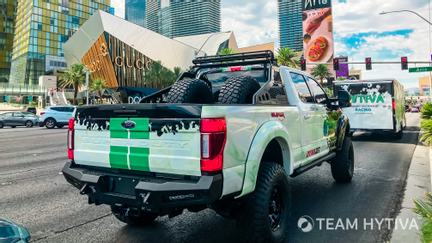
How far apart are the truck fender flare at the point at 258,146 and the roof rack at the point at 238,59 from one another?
4.78 feet

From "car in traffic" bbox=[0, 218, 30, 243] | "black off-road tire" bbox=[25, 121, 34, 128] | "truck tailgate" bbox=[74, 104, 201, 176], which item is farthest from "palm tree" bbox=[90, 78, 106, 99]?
"car in traffic" bbox=[0, 218, 30, 243]

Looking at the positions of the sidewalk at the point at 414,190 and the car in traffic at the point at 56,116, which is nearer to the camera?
the sidewalk at the point at 414,190

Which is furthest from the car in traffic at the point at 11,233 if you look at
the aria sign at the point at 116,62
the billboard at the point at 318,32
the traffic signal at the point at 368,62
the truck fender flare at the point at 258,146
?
the billboard at the point at 318,32

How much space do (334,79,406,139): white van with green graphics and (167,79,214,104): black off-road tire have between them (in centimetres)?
1178

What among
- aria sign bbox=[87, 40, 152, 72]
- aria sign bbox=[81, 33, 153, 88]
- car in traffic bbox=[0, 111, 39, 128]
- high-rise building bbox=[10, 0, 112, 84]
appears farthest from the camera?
high-rise building bbox=[10, 0, 112, 84]

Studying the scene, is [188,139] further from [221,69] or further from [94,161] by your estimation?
[221,69]

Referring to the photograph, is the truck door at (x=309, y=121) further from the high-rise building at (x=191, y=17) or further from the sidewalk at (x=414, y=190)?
the high-rise building at (x=191, y=17)

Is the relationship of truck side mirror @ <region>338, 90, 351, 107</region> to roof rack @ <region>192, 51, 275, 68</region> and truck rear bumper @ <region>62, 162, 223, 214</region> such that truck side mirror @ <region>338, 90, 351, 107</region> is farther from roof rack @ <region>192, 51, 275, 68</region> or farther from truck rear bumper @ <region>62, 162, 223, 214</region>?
truck rear bumper @ <region>62, 162, 223, 214</region>

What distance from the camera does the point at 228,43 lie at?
3733 inches

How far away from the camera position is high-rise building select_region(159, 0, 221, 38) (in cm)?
16462

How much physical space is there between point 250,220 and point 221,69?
2815 millimetres

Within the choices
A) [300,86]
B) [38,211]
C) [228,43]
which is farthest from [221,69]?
[228,43]

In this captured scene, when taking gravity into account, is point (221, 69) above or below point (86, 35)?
below

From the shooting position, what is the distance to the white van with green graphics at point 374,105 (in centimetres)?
1378
